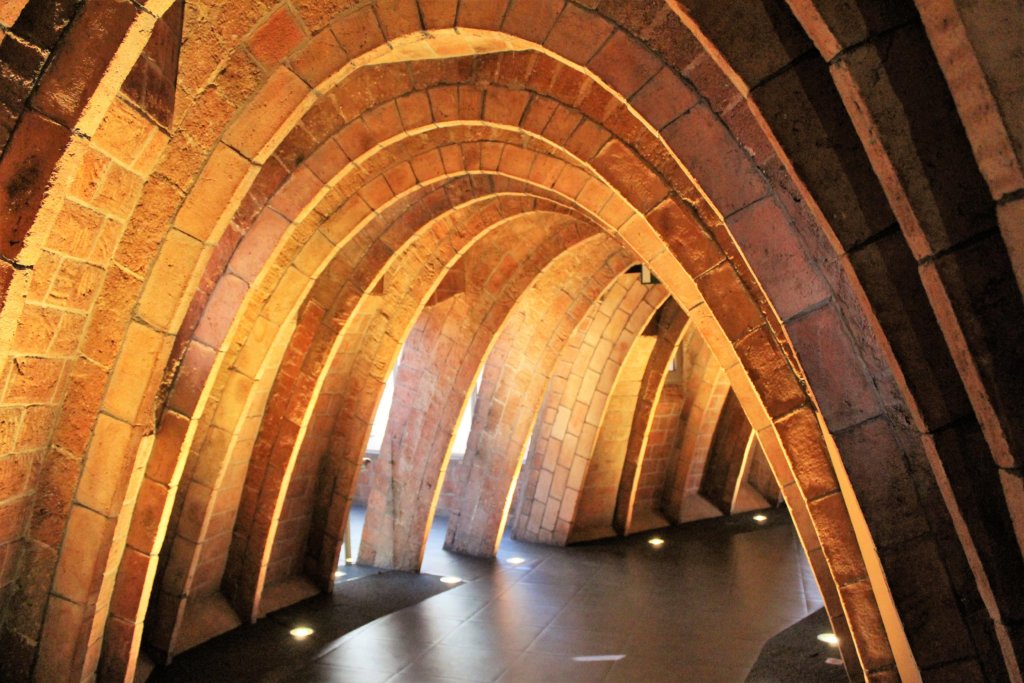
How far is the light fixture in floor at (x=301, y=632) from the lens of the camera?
27.3 feet

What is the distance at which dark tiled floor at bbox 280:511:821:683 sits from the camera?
7238 mm

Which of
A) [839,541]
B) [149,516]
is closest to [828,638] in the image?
[839,541]

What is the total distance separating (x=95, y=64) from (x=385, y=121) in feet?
11.1

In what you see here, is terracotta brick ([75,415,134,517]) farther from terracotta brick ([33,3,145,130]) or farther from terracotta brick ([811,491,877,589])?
terracotta brick ([811,491,877,589])

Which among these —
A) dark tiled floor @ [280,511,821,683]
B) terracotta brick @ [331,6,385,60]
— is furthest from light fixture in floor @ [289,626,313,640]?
→ terracotta brick @ [331,6,385,60]

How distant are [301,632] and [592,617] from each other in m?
2.64

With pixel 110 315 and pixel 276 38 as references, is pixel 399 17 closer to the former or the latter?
pixel 276 38

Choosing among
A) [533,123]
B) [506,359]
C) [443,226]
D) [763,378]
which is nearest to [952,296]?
[763,378]

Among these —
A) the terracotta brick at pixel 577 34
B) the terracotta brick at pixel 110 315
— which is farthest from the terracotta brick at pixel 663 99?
the terracotta brick at pixel 110 315

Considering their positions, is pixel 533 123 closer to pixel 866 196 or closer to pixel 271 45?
pixel 271 45

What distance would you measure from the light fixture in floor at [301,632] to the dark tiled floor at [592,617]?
0.46 meters

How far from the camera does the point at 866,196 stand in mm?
2496

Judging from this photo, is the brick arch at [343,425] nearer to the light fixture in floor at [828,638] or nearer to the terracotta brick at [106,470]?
the terracotta brick at [106,470]

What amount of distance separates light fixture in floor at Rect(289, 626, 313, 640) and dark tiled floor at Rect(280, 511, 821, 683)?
0.46m
